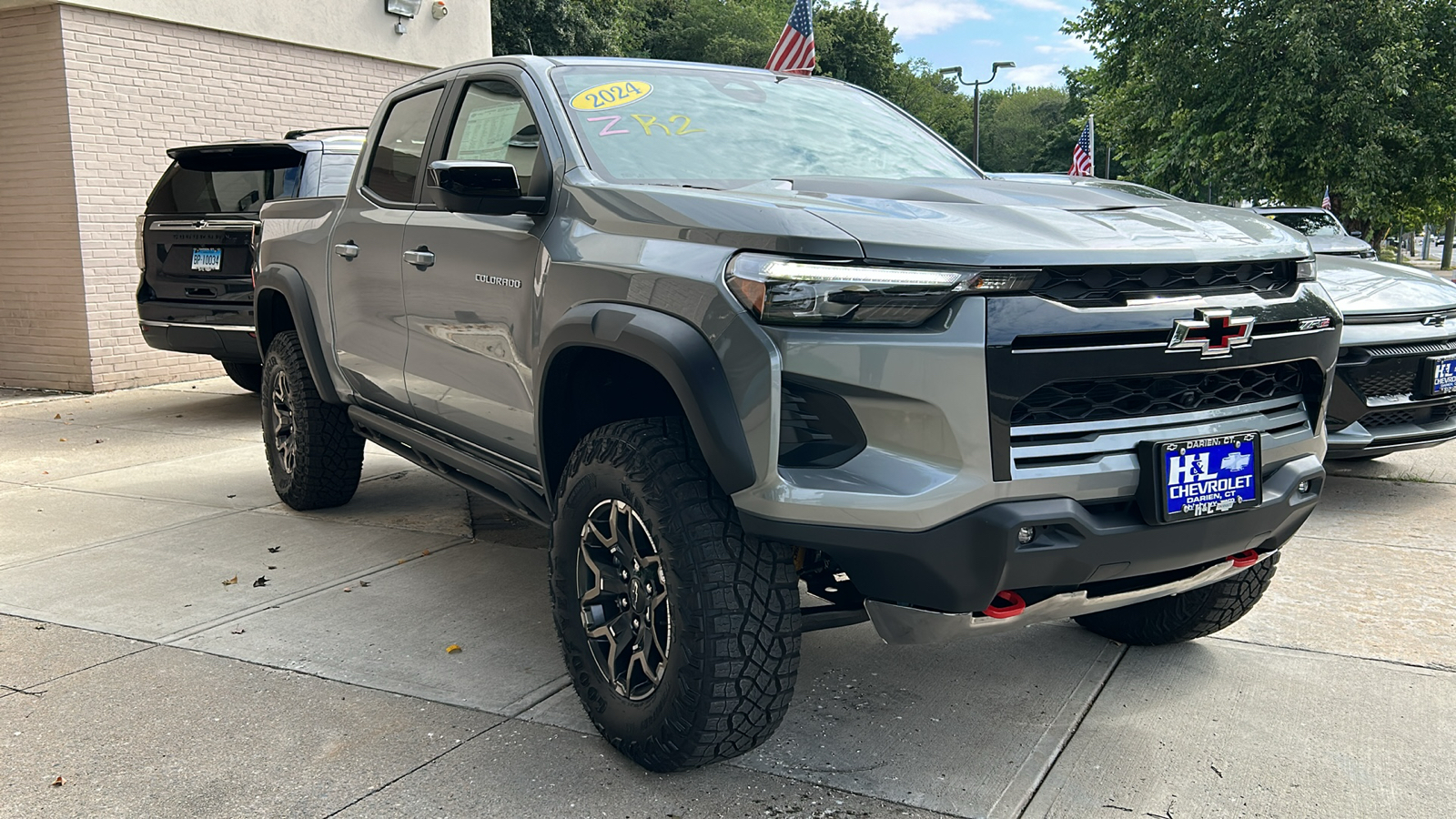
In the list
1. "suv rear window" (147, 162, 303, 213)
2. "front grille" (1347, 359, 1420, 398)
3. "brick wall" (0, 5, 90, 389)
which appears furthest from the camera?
"brick wall" (0, 5, 90, 389)

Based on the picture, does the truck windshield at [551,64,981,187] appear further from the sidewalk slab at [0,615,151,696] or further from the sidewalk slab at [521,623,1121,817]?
the sidewalk slab at [0,615,151,696]

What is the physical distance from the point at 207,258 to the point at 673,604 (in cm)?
636

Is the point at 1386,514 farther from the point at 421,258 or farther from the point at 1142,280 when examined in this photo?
the point at 421,258

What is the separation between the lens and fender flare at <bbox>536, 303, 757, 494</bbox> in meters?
2.54

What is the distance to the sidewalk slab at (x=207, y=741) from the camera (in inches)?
112

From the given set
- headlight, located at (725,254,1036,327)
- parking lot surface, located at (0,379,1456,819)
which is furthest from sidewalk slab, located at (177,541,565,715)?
headlight, located at (725,254,1036,327)

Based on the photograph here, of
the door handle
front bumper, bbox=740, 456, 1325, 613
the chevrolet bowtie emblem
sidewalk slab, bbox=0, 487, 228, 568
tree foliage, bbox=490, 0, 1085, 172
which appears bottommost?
sidewalk slab, bbox=0, 487, 228, 568

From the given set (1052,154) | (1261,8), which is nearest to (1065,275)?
(1261,8)

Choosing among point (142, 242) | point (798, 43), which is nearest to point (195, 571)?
point (142, 242)

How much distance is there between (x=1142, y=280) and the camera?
2602 mm

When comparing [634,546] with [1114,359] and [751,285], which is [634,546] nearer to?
[751,285]

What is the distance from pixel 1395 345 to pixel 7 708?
18.6ft

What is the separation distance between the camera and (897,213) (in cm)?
267

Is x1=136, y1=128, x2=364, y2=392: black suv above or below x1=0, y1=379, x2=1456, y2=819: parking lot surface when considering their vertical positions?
above
